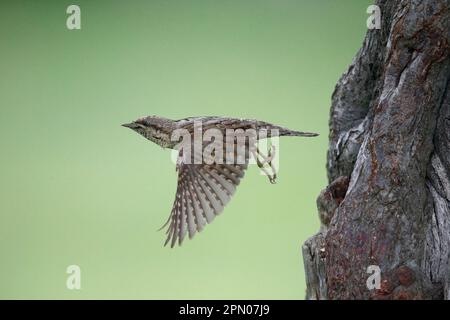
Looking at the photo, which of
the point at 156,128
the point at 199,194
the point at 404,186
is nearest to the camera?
the point at 404,186

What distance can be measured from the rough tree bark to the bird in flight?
80cm

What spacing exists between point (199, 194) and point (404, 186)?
4.12ft

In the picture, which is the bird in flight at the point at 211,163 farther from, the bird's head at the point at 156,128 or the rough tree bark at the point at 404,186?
the rough tree bark at the point at 404,186

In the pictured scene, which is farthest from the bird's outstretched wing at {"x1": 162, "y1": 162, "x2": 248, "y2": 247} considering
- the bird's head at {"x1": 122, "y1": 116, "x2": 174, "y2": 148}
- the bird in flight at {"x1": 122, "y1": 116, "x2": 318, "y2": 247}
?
the bird's head at {"x1": 122, "y1": 116, "x2": 174, "y2": 148}

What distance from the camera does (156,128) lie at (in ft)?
14.7

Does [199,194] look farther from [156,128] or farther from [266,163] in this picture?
[156,128]

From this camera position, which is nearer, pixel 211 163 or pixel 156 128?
pixel 211 163

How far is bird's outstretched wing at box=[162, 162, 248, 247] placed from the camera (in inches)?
158

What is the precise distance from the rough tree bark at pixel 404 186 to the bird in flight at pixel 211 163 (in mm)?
804

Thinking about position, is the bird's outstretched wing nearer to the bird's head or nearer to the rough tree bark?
the bird's head

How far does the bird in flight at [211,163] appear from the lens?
4051 millimetres

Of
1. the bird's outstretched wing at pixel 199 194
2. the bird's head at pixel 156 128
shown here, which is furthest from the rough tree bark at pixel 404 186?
the bird's head at pixel 156 128

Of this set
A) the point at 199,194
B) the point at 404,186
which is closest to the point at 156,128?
the point at 199,194

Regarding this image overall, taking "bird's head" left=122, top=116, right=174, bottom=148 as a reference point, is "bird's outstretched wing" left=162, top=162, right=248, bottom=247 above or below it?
below
